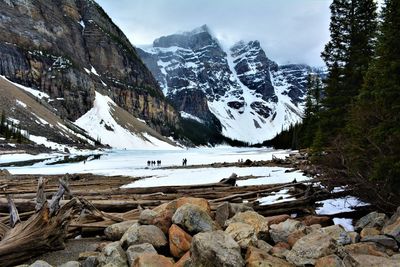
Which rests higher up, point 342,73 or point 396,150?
point 342,73

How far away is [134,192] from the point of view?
64.2ft

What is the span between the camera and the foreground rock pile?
7395 mm

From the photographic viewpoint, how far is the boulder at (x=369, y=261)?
23.0ft

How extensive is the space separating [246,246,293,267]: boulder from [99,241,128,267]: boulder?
306cm

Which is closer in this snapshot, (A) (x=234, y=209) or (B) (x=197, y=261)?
(B) (x=197, y=261)

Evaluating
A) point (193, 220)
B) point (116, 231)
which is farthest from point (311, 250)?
point (116, 231)

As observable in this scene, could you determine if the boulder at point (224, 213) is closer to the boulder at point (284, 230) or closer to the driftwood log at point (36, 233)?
the boulder at point (284, 230)

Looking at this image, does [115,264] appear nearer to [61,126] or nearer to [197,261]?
[197,261]

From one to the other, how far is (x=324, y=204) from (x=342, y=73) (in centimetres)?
1768

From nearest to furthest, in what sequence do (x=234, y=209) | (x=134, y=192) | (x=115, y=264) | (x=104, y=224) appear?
(x=115, y=264)
(x=234, y=209)
(x=104, y=224)
(x=134, y=192)

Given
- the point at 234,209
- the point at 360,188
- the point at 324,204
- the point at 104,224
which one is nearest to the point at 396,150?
the point at 360,188

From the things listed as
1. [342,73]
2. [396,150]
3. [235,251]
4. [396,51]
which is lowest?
[235,251]

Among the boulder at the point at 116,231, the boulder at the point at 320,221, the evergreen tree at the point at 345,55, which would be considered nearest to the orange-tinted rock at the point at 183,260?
the boulder at the point at 116,231

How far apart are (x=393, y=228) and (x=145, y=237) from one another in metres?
6.01
